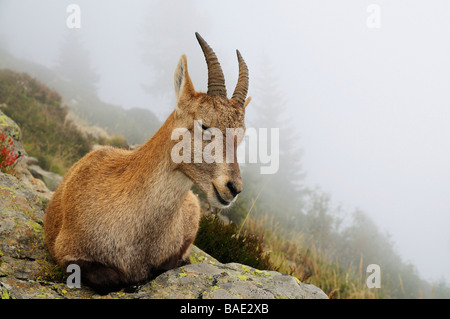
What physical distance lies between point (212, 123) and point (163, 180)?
0.89 meters

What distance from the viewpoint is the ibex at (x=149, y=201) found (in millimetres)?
3527

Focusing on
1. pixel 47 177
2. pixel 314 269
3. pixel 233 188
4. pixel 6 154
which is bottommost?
pixel 314 269

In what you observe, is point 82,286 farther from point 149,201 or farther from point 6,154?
point 6,154

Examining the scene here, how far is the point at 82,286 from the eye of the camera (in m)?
3.83

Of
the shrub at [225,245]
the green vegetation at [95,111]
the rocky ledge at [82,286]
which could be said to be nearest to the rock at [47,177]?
the rocky ledge at [82,286]

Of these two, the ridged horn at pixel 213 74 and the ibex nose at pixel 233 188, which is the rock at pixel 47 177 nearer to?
the ridged horn at pixel 213 74

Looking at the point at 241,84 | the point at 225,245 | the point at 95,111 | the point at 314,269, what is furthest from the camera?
the point at 95,111

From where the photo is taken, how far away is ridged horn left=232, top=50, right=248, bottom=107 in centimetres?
399

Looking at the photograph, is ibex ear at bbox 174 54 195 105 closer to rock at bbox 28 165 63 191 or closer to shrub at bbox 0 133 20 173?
shrub at bbox 0 133 20 173

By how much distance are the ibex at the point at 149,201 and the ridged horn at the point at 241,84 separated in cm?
1

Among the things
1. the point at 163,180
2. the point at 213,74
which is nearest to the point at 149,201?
the point at 163,180
